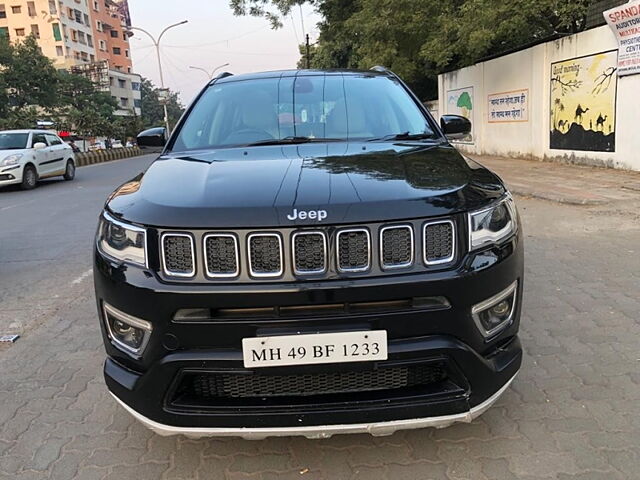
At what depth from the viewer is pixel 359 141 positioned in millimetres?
3121

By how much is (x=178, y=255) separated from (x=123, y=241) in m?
0.28

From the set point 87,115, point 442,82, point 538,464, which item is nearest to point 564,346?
point 538,464

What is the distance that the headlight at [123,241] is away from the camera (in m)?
2.10

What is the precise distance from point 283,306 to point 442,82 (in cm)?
2015

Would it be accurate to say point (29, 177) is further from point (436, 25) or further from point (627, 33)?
point (627, 33)

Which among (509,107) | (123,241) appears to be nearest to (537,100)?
(509,107)

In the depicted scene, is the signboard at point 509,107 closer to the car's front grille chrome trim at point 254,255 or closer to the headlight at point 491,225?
the headlight at point 491,225

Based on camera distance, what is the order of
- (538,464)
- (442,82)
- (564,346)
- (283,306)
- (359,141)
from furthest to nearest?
(442,82) < (564,346) < (359,141) < (538,464) < (283,306)

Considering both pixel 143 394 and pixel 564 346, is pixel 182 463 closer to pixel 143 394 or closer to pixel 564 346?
pixel 143 394

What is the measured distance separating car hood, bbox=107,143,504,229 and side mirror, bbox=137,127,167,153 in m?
1.22

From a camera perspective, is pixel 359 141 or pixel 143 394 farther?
pixel 359 141

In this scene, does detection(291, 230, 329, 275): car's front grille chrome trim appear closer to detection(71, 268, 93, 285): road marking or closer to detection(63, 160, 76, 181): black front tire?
detection(71, 268, 93, 285): road marking

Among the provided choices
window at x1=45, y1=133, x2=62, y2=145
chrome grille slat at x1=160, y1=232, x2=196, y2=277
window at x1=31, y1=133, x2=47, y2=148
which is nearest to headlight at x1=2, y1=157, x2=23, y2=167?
window at x1=31, y1=133, x2=47, y2=148

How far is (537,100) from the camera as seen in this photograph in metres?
13.9
